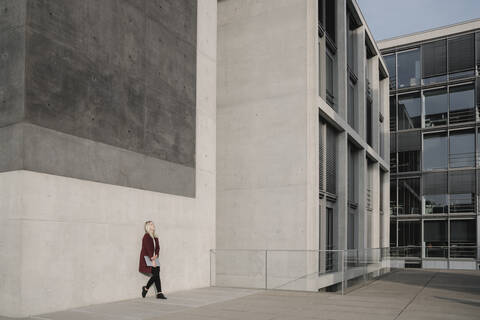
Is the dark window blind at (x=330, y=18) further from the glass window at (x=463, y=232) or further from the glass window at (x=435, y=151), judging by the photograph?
the glass window at (x=463, y=232)

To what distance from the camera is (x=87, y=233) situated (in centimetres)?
1068

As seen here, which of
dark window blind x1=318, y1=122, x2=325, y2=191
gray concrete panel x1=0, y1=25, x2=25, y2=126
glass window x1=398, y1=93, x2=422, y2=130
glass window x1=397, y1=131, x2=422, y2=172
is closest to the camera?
gray concrete panel x1=0, y1=25, x2=25, y2=126

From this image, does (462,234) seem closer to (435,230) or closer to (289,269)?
(435,230)

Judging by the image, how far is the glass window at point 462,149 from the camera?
34.3 m

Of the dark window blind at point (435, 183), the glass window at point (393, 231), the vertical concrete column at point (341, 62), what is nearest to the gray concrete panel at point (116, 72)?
the vertical concrete column at point (341, 62)

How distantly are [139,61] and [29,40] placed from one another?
344 centimetres

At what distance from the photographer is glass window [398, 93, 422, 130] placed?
36.7 metres

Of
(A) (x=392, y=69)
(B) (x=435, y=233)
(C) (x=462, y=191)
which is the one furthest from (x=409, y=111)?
(B) (x=435, y=233)

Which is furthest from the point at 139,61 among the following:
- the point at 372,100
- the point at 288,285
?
the point at 372,100

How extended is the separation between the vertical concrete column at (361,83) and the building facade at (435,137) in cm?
1173

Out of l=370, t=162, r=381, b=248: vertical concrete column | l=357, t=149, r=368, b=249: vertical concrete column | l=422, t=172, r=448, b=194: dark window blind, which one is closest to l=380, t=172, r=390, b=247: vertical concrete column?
l=370, t=162, r=381, b=248: vertical concrete column

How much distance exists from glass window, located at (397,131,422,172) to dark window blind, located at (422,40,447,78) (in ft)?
14.8

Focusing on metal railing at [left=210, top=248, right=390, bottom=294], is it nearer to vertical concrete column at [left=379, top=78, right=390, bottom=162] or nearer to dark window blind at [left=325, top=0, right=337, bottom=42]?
dark window blind at [left=325, top=0, right=337, bottom=42]

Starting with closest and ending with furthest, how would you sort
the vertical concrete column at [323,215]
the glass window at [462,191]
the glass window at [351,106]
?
the vertical concrete column at [323,215] → the glass window at [351,106] → the glass window at [462,191]
